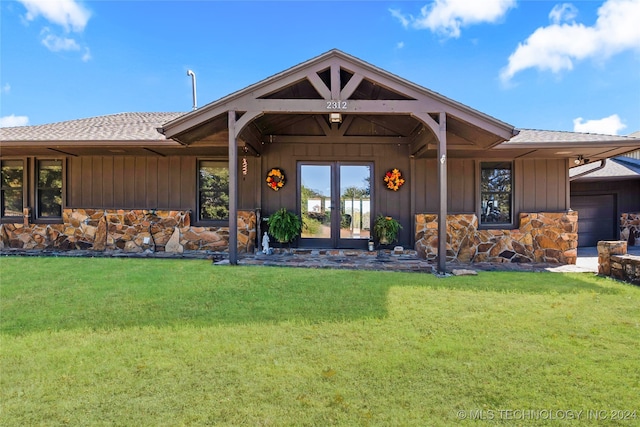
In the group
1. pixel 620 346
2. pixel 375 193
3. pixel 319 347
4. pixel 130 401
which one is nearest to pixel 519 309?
pixel 620 346

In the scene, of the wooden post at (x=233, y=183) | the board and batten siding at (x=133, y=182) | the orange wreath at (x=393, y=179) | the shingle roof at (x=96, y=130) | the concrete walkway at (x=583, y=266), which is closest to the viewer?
the wooden post at (x=233, y=183)

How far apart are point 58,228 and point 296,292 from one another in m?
6.66

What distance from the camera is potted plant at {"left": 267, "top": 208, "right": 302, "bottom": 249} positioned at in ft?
21.5

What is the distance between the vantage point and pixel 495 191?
23.3 ft

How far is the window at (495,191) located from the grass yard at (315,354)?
10.0 ft

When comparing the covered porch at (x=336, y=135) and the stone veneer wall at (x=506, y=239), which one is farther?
the stone veneer wall at (x=506, y=239)

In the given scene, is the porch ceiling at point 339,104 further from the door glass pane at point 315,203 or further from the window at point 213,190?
→ the door glass pane at point 315,203

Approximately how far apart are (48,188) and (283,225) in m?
5.90

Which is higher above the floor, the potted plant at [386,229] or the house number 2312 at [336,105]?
the house number 2312 at [336,105]

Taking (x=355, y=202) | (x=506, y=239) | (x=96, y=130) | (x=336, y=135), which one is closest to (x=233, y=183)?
(x=336, y=135)

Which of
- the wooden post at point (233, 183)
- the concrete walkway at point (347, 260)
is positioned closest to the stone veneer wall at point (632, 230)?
the concrete walkway at point (347, 260)

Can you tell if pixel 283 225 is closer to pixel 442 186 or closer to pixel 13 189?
pixel 442 186

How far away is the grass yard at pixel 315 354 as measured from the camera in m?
1.73

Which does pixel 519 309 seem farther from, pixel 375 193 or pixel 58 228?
pixel 58 228
